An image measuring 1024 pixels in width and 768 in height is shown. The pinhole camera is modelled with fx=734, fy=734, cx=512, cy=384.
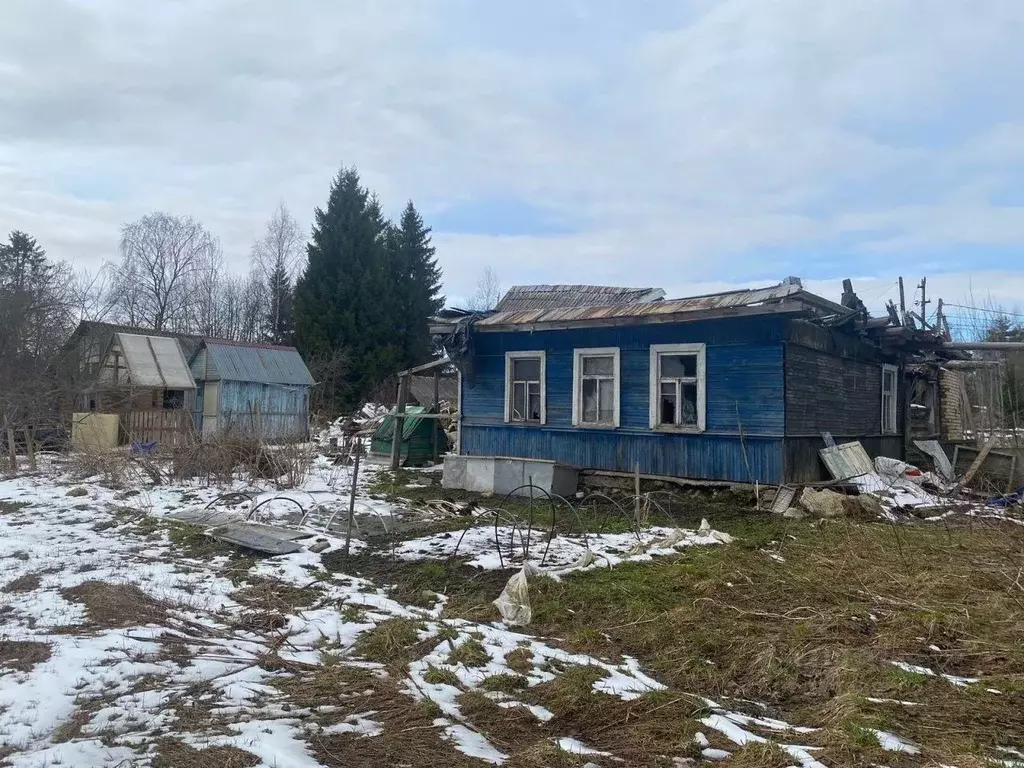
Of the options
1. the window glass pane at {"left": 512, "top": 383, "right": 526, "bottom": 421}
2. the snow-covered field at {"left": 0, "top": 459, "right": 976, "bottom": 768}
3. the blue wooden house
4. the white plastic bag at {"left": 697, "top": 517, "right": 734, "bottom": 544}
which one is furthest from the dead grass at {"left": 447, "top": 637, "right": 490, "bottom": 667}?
the window glass pane at {"left": 512, "top": 383, "right": 526, "bottom": 421}

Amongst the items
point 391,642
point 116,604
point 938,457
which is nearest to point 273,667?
point 391,642

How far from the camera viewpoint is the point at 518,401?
49.0 feet

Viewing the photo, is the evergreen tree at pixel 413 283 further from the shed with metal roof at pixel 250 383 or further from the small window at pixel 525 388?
the small window at pixel 525 388

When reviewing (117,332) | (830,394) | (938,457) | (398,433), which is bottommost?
(938,457)

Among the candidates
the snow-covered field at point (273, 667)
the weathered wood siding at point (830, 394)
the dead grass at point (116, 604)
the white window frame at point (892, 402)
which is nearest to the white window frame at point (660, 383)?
the weathered wood siding at point (830, 394)

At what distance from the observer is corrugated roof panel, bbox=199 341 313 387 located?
2703cm

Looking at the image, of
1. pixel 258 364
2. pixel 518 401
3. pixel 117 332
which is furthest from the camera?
pixel 258 364

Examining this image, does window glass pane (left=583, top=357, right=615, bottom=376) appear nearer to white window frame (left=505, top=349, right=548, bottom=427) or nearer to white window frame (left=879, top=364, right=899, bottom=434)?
white window frame (left=505, top=349, right=548, bottom=427)

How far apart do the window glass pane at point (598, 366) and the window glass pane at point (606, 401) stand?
170 mm

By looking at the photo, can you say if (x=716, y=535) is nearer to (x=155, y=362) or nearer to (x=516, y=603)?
(x=516, y=603)

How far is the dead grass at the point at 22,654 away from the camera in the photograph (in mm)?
4520

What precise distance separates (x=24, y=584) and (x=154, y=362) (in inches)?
824

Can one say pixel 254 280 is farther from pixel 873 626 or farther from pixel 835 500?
pixel 873 626

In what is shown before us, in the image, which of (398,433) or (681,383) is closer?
(681,383)
